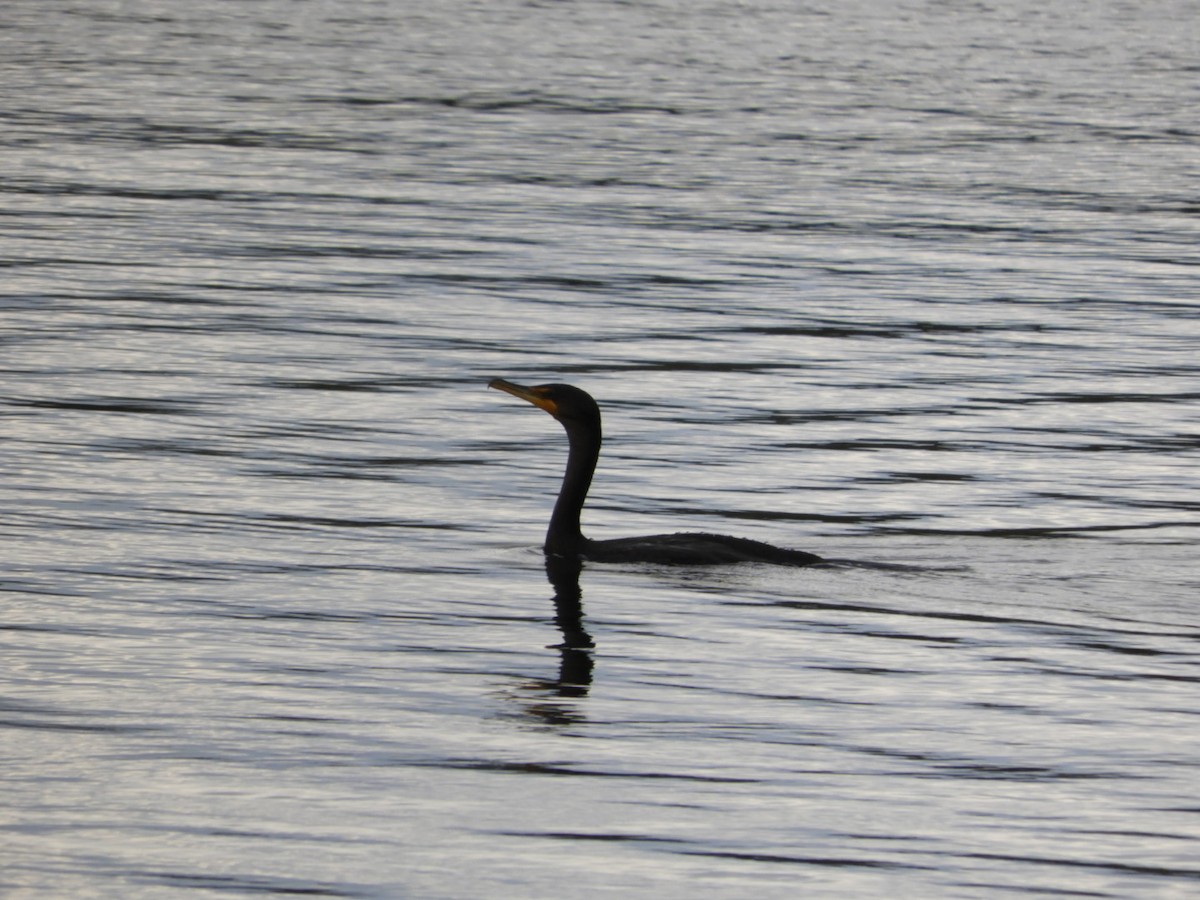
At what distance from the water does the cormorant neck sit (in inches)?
7.8

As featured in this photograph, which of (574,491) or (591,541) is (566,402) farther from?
(591,541)

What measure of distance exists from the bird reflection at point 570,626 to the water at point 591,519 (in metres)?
0.06

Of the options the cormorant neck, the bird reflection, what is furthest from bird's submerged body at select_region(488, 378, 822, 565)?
the bird reflection

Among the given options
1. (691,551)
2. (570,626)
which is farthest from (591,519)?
(570,626)

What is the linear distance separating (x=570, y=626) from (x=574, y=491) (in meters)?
2.19

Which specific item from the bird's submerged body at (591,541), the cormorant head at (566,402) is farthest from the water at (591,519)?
the cormorant head at (566,402)

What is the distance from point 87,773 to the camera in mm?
10266

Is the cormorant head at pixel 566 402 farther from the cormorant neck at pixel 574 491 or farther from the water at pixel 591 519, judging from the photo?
the water at pixel 591 519

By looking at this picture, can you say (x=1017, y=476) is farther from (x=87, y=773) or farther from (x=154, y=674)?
(x=87, y=773)

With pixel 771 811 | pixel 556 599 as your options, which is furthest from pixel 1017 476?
pixel 771 811

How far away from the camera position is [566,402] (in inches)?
631

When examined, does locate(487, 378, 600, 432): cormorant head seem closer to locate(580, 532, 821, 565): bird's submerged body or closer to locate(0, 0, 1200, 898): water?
locate(0, 0, 1200, 898): water

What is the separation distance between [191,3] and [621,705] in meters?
67.3

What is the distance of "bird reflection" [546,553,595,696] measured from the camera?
12172 mm
